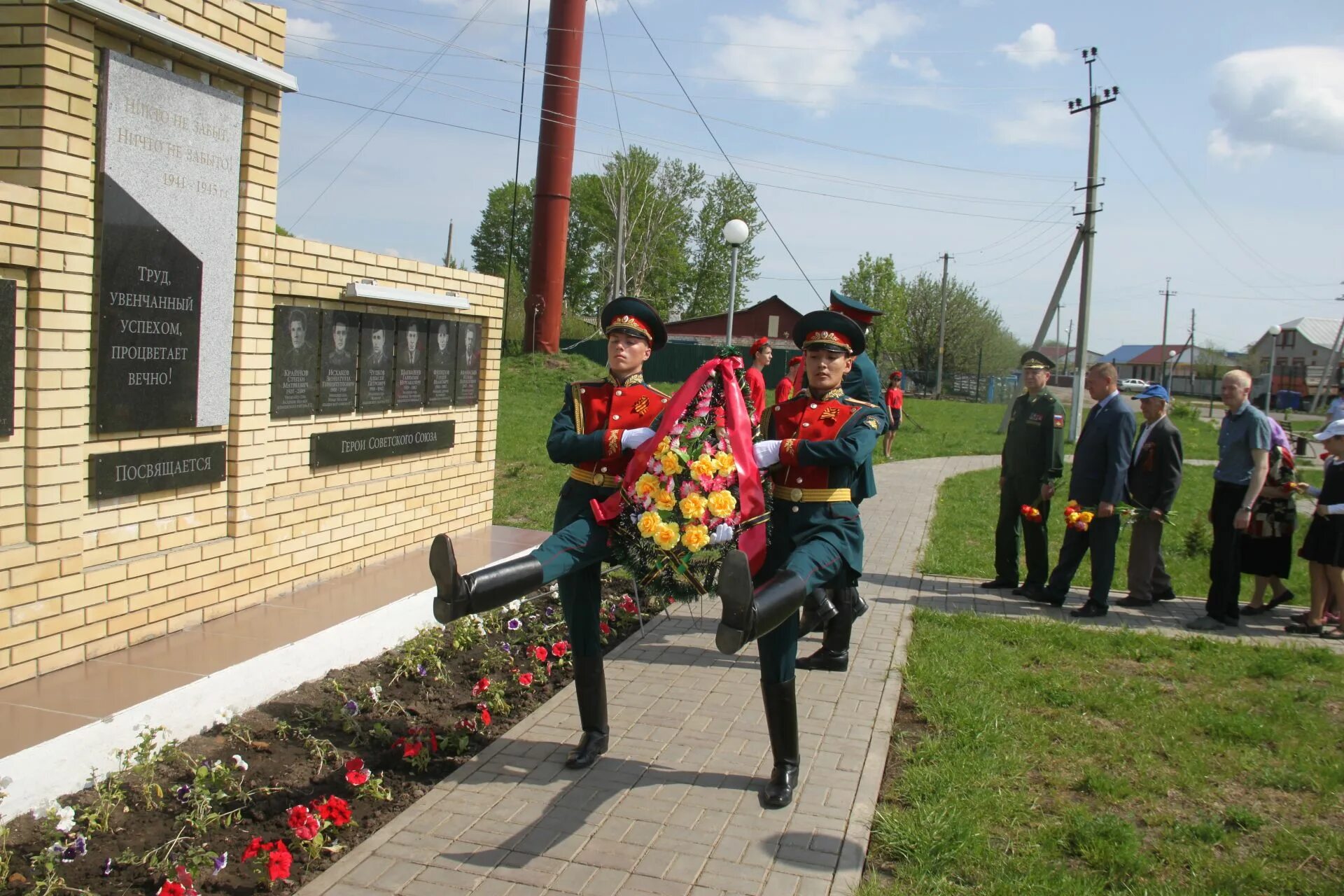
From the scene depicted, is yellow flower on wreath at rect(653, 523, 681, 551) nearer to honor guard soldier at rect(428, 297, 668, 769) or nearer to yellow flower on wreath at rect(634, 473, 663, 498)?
yellow flower on wreath at rect(634, 473, 663, 498)

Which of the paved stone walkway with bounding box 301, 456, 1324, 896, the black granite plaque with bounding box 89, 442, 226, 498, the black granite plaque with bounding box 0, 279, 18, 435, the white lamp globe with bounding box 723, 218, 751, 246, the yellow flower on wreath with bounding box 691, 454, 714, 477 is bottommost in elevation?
the paved stone walkway with bounding box 301, 456, 1324, 896

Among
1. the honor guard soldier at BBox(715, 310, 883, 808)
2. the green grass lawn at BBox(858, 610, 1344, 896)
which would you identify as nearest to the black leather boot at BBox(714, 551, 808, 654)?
the honor guard soldier at BBox(715, 310, 883, 808)

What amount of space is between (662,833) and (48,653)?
2.79 metres

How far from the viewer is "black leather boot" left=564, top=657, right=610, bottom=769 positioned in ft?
14.8

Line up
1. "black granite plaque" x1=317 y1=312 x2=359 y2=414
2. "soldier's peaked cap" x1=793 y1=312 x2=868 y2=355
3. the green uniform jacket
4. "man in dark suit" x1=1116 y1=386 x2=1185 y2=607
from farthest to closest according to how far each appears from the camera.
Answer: the green uniform jacket, "man in dark suit" x1=1116 y1=386 x2=1185 y2=607, "black granite plaque" x1=317 y1=312 x2=359 y2=414, "soldier's peaked cap" x1=793 y1=312 x2=868 y2=355

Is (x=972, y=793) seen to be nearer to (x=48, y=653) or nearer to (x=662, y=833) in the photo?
(x=662, y=833)

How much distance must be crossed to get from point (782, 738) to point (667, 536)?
0.96m

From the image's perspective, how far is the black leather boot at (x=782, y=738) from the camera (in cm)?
Result: 418

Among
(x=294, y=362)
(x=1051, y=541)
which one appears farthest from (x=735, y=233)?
(x=294, y=362)

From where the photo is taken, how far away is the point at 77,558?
15.4 feet

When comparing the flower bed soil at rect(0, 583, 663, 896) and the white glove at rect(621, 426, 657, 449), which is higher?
the white glove at rect(621, 426, 657, 449)

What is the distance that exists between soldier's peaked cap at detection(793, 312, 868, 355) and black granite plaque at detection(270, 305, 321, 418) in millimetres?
3265

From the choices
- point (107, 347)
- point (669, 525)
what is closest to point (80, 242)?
point (107, 347)

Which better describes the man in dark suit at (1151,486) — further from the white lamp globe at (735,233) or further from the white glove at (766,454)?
the white lamp globe at (735,233)
